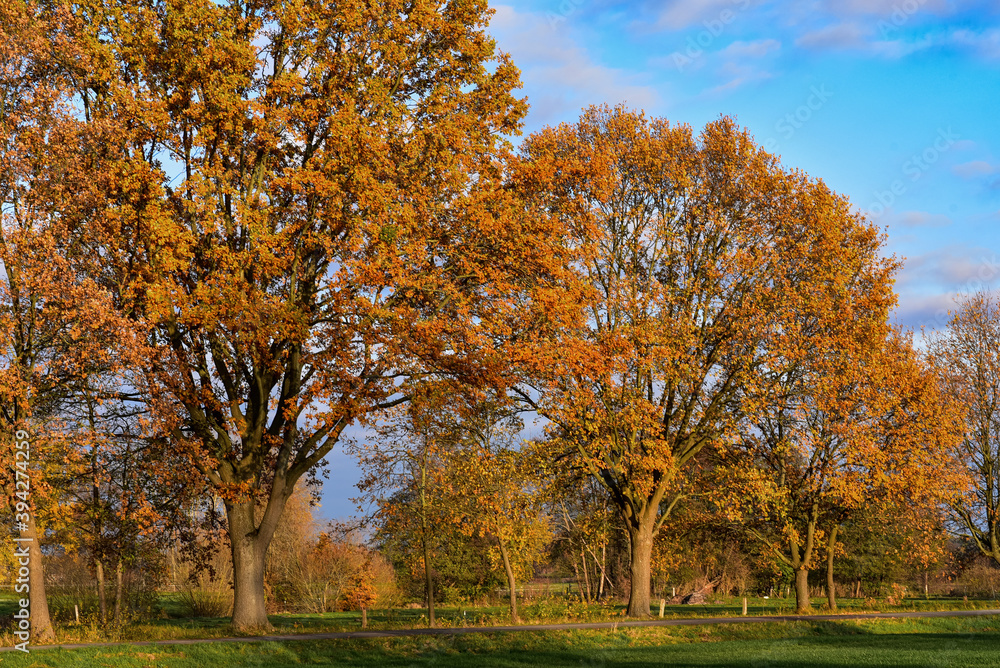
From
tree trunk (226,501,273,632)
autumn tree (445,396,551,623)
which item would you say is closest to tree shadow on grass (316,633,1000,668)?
tree trunk (226,501,273,632)

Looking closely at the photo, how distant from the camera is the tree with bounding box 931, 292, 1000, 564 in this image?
4794 centimetres

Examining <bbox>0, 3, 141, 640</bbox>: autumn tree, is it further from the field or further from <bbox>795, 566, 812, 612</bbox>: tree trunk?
<bbox>795, 566, 812, 612</bbox>: tree trunk

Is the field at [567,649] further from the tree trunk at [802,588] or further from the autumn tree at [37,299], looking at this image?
the tree trunk at [802,588]

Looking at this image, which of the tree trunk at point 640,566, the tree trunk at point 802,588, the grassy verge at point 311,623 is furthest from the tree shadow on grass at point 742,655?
the tree trunk at point 802,588

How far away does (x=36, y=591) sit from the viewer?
2166cm

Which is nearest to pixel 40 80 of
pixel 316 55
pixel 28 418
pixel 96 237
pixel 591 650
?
pixel 96 237

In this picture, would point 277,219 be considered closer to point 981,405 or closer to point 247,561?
point 247,561

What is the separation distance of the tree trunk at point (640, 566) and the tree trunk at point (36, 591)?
19.4m

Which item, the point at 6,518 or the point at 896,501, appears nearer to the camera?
the point at 6,518

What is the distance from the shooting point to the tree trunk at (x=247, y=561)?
23.9 meters

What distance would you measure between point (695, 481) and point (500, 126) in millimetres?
16894

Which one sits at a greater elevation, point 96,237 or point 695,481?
point 96,237

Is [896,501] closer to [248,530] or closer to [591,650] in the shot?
[591,650]

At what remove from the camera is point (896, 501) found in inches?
1448
